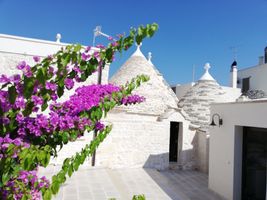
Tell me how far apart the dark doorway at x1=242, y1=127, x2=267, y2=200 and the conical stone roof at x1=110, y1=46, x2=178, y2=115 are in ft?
29.5

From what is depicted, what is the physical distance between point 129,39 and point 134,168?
46.8ft

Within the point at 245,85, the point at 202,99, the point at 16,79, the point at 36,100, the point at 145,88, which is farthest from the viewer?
the point at 245,85

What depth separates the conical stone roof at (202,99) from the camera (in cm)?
1923

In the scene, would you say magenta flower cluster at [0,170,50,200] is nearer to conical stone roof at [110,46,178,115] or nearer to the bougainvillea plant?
the bougainvillea plant

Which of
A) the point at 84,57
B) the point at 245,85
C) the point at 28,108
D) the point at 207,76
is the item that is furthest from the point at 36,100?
the point at 245,85

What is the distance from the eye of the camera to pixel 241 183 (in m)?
9.37

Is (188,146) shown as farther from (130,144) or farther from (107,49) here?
(107,49)

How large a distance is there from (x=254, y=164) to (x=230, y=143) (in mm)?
1197

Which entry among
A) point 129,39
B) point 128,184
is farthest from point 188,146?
point 129,39

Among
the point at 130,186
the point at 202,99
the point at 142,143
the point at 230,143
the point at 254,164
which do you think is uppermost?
the point at 202,99

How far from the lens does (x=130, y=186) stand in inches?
434

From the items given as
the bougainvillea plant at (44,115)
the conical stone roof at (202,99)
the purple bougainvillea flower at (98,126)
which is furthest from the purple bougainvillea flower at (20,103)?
the conical stone roof at (202,99)

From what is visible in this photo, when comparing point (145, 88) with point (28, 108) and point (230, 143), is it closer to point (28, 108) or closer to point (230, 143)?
point (230, 143)

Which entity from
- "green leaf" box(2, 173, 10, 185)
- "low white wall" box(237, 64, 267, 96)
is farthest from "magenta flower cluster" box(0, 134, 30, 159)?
"low white wall" box(237, 64, 267, 96)
